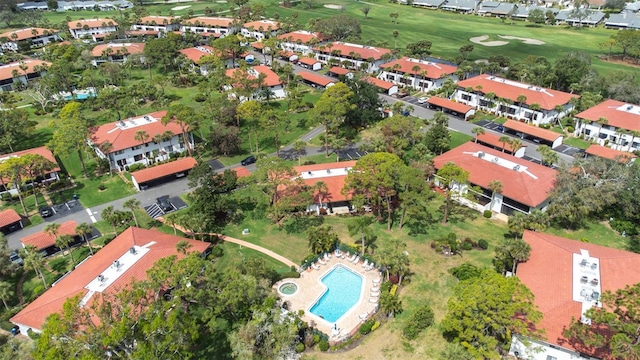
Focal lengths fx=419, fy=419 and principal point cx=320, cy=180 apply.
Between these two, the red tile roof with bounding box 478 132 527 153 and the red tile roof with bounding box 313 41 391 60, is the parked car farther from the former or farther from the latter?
the red tile roof with bounding box 313 41 391 60

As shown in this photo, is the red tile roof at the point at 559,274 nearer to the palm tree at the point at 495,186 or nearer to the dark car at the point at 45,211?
the palm tree at the point at 495,186

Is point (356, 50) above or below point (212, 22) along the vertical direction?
below

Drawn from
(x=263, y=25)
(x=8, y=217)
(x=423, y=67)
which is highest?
(x=263, y=25)

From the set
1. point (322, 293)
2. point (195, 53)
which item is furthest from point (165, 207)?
point (195, 53)

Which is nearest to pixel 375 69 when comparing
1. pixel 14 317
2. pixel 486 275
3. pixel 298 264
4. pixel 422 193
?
pixel 422 193

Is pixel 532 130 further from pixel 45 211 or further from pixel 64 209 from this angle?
pixel 45 211

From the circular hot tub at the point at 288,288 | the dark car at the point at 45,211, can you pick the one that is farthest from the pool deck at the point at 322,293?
the dark car at the point at 45,211
